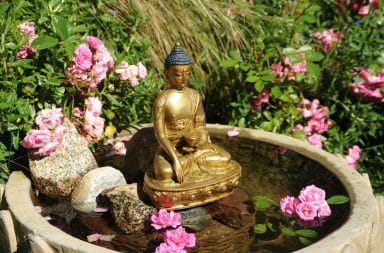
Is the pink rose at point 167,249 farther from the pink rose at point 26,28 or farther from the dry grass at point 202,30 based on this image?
the dry grass at point 202,30

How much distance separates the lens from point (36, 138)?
10.1 feet

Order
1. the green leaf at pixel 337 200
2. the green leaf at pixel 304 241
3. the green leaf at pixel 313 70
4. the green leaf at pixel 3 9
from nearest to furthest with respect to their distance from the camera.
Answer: the green leaf at pixel 304 241
the green leaf at pixel 337 200
the green leaf at pixel 3 9
the green leaf at pixel 313 70

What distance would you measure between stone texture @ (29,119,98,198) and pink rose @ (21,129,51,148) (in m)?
0.11

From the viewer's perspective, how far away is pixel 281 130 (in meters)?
4.46

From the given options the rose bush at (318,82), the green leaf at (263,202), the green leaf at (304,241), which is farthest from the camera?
the rose bush at (318,82)

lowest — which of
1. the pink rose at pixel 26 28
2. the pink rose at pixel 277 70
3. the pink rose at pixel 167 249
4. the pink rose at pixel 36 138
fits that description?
the pink rose at pixel 167 249

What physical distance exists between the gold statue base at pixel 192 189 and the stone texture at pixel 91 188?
0.86 feet

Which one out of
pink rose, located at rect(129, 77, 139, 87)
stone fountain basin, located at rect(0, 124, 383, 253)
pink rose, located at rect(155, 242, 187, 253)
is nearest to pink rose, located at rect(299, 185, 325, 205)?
stone fountain basin, located at rect(0, 124, 383, 253)

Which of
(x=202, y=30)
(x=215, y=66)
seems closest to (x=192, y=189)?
(x=215, y=66)

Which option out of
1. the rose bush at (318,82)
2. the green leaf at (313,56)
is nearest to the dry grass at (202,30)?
the rose bush at (318,82)

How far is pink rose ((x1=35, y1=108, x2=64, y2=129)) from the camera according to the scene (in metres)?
3.14

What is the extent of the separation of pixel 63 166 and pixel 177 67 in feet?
2.80

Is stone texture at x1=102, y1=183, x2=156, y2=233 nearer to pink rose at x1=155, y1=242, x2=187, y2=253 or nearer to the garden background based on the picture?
pink rose at x1=155, y1=242, x2=187, y2=253

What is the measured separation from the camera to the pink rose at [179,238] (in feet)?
8.52
